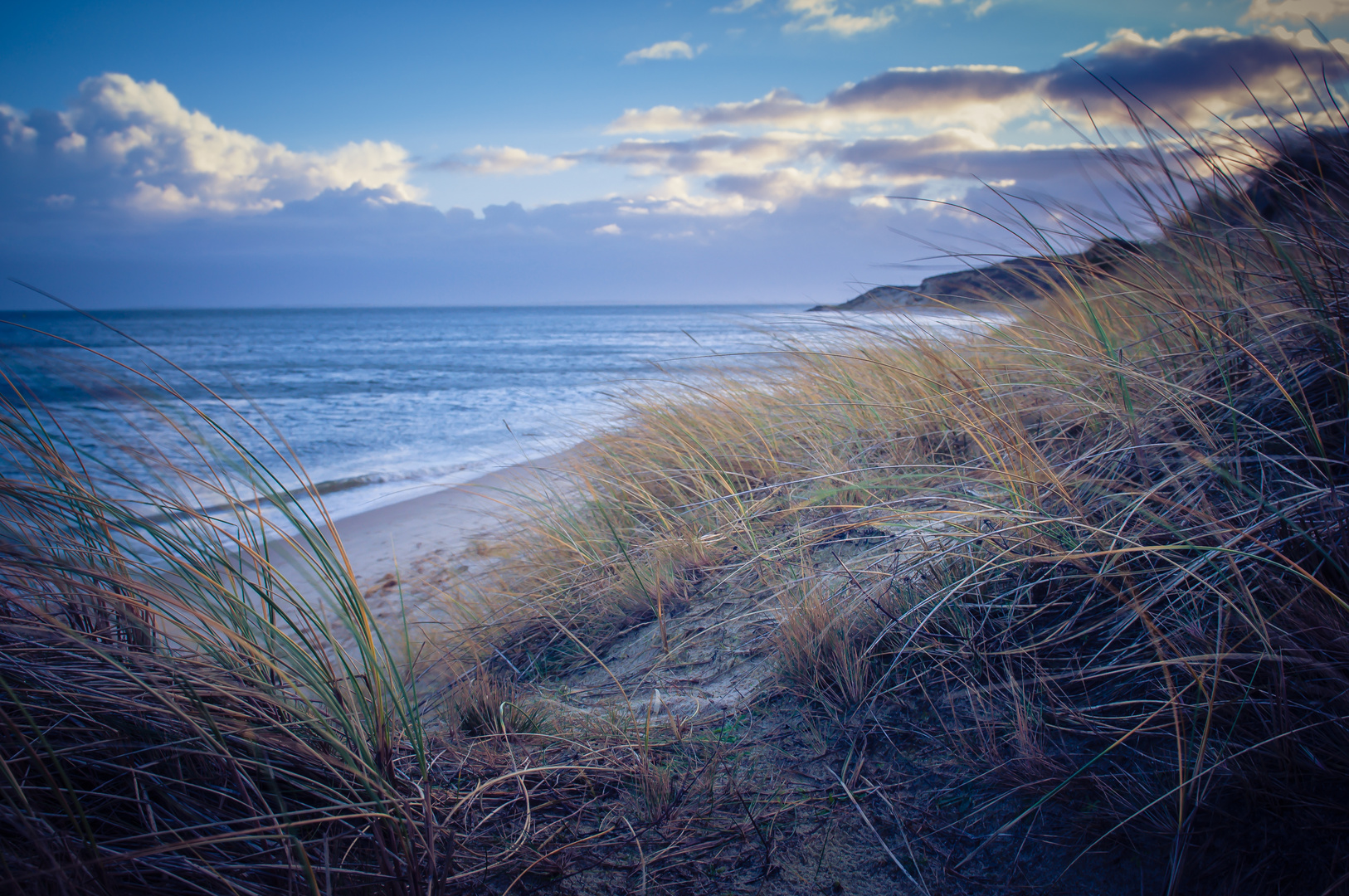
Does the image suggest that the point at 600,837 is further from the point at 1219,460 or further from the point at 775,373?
the point at 775,373

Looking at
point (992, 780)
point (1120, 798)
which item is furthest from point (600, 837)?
point (1120, 798)

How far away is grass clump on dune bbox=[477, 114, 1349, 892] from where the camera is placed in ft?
2.93

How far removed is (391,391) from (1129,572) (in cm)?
1494

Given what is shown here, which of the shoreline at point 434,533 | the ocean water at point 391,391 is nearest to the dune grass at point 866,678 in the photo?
the ocean water at point 391,391

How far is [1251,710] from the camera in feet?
3.08

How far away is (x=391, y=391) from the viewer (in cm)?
1388

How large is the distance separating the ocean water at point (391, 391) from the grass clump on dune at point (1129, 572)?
110 cm

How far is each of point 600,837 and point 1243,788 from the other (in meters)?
1.02

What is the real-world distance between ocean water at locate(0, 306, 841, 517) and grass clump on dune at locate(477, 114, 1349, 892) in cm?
110

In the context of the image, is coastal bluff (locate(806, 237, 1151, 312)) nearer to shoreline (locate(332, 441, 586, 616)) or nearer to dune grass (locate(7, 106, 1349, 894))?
dune grass (locate(7, 106, 1349, 894))

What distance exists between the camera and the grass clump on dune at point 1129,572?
89 centimetres

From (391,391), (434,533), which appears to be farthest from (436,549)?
(391,391)

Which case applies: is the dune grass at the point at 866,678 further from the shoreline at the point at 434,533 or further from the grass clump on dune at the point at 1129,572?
the shoreline at the point at 434,533

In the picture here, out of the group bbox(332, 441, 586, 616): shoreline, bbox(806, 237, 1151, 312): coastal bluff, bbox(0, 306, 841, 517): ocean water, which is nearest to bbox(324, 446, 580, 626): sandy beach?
bbox(332, 441, 586, 616): shoreline
